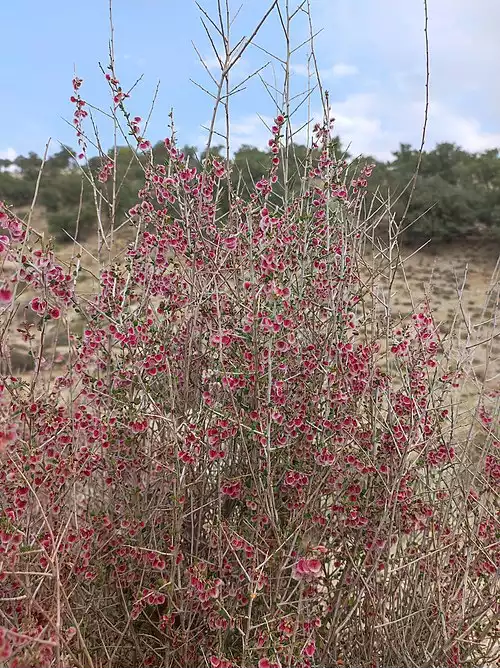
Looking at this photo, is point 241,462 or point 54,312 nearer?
point 54,312

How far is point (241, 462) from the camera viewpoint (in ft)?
8.10

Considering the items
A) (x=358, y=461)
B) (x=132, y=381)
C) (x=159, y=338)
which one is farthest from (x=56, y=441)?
(x=358, y=461)

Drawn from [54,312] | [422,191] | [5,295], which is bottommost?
[422,191]

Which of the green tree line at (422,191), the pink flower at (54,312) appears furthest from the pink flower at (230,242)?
the green tree line at (422,191)

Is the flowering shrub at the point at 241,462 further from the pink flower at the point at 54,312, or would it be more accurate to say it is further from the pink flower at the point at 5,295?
the pink flower at the point at 5,295

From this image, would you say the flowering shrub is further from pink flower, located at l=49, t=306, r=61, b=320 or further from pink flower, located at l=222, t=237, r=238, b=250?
pink flower, located at l=49, t=306, r=61, b=320

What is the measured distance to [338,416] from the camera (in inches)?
88.3

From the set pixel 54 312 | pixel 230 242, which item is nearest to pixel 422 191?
pixel 230 242

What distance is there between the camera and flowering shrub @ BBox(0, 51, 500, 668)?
216cm

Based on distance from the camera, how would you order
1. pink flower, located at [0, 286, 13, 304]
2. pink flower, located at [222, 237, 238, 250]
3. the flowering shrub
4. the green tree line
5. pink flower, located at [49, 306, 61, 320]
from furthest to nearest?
the green tree line < pink flower, located at [222, 237, 238, 250] < the flowering shrub < pink flower, located at [49, 306, 61, 320] < pink flower, located at [0, 286, 13, 304]

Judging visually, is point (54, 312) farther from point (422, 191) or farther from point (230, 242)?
point (422, 191)

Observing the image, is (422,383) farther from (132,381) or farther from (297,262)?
(132,381)

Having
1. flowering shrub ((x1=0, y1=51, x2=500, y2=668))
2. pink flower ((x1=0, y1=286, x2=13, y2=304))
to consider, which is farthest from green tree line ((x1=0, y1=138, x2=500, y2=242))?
pink flower ((x1=0, y1=286, x2=13, y2=304))

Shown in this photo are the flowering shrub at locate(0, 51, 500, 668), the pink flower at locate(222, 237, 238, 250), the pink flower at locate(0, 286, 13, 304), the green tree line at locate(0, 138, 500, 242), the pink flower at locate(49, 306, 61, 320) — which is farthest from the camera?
the green tree line at locate(0, 138, 500, 242)
